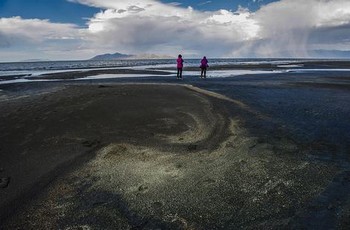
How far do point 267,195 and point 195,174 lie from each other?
6.27 feet

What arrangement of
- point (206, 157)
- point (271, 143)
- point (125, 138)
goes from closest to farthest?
point (206, 157) → point (271, 143) → point (125, 138)

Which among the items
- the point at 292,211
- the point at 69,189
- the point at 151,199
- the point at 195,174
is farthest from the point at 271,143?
the point at 69,189

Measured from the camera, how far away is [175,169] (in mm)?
8648

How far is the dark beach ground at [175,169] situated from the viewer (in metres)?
6.37

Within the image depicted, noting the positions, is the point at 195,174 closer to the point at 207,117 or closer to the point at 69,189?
the point at 69,189

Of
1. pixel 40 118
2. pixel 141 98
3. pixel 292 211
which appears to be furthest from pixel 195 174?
pixel 141 98

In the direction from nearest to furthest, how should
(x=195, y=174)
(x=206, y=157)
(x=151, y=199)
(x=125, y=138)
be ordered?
(x=151, y=199)
(x=195, y=174)
(x=206, y=157)
(x=125, y=138)

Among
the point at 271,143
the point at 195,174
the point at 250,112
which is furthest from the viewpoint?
the point at 250,112

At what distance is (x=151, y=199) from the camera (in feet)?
23.1

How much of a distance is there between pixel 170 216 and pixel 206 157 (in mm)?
3332

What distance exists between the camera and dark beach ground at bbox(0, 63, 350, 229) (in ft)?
20.9

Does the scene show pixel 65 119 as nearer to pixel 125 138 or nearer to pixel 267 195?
pixel 125 138

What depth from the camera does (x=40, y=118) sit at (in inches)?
587

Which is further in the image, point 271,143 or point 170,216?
point 271,143
